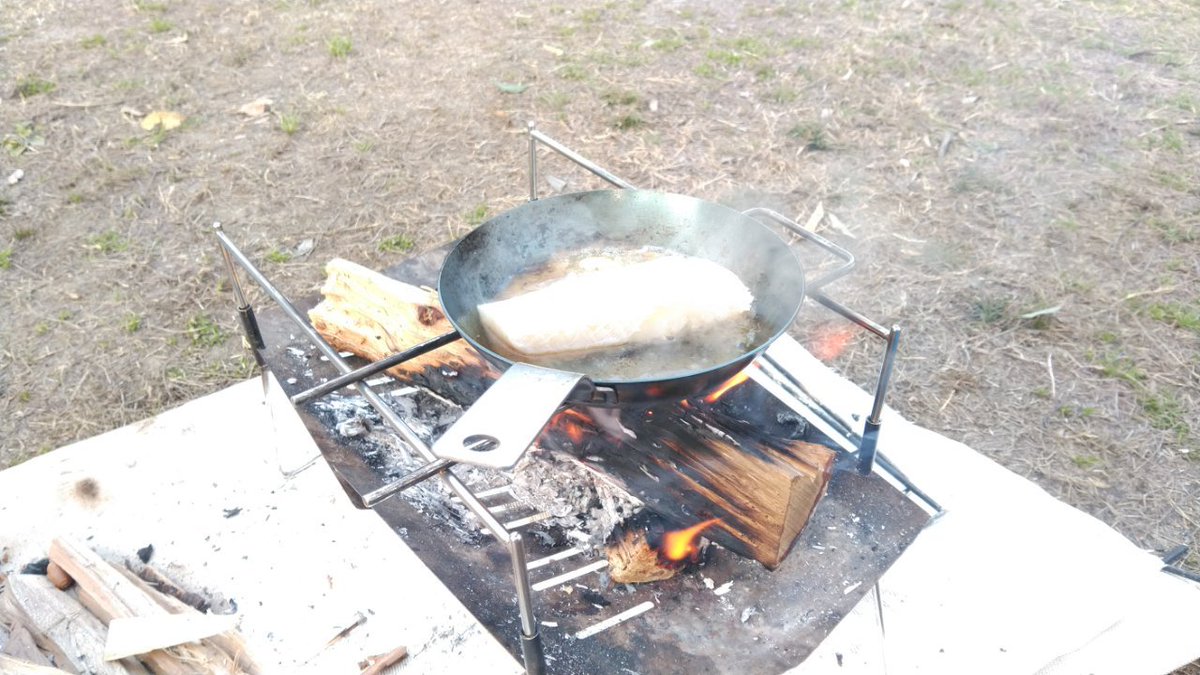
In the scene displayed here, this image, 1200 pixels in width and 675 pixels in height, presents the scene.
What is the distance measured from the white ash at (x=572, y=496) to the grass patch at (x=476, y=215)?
2642 millimetres

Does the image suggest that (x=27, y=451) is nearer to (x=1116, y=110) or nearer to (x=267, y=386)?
(x=267, y=386)

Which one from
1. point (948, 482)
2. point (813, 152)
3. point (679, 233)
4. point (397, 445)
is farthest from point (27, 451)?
point (813, 152)

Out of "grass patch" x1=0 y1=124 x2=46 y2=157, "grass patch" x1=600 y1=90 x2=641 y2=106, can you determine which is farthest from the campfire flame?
"grass patch" x1=0 y1=124 x2=46 y2=157

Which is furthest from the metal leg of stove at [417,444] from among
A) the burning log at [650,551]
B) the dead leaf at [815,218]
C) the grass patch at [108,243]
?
the dead leaf at [815,218]

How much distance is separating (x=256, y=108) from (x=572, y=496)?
4935mm

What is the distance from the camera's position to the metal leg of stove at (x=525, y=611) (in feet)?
5.25

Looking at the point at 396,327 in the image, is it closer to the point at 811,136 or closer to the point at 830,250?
the point at 830,250

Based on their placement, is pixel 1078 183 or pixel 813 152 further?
pixel 813 152

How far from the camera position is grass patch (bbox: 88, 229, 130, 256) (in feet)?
15.8

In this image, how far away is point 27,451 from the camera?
3623mm

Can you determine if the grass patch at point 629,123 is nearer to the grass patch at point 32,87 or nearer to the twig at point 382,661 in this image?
the twig at point 382,661

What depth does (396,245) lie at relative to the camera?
4.86m

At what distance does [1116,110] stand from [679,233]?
4747 millimetres

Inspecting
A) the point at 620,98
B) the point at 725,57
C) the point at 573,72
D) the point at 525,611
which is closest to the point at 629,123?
the point at 620,98
